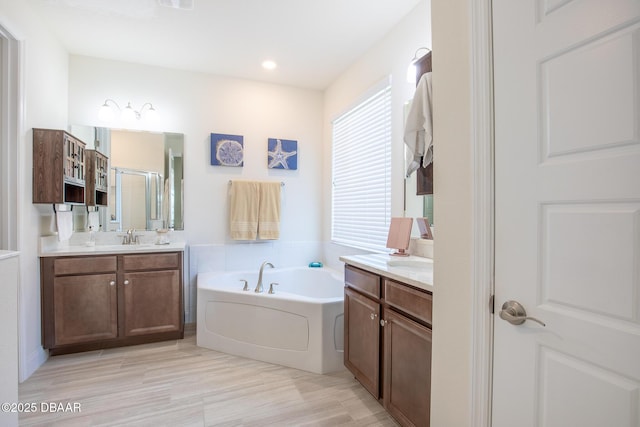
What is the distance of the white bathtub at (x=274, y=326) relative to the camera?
2311mm

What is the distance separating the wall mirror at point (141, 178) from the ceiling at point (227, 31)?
0.80m

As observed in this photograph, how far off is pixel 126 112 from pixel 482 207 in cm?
344

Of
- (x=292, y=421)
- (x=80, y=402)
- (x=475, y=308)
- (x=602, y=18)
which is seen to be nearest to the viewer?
(x=602, y=18)

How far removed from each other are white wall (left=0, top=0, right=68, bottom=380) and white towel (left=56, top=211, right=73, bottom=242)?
14cm

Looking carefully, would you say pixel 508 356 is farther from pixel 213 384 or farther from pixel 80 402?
pixel 80 402

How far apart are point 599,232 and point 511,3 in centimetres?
76

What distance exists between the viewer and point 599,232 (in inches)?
30.5

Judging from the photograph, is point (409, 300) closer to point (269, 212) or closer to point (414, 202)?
point (414, 202)

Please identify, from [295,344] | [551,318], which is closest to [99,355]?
[295,344]

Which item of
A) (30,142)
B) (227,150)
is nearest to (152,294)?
(30,142)

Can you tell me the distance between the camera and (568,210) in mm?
830

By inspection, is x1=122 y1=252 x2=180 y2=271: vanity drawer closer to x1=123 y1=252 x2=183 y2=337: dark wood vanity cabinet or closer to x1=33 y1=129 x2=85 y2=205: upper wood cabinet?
x1=123 y1=252 x2=183 y2=337: dark wood vanity cabinet

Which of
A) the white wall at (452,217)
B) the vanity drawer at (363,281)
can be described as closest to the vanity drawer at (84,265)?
the vanity drawer at (363,281)

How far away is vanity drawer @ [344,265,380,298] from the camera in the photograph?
5.92 ft
